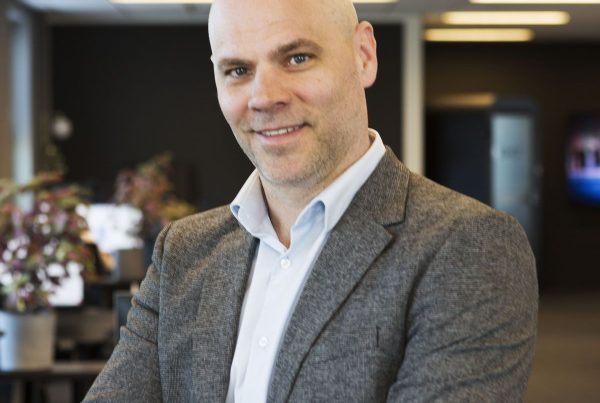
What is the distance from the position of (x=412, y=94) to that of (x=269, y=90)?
34.9 ft

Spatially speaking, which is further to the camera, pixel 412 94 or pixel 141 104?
pixel 141 104

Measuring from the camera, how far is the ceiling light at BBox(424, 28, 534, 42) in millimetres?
13023

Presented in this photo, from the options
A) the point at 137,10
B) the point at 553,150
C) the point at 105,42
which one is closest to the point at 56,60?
the point at 105,42

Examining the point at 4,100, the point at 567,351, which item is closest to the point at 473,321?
the point at 567,351

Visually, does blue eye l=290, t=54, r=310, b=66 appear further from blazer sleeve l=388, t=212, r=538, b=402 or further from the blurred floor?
the blurred floor

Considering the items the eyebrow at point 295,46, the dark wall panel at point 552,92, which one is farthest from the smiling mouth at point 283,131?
the dark wall panel at point 552,92

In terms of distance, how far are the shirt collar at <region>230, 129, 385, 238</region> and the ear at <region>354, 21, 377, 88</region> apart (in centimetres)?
9

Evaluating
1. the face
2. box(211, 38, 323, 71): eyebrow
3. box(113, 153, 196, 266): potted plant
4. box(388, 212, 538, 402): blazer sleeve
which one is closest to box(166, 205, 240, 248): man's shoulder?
the face

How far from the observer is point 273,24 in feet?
4.84

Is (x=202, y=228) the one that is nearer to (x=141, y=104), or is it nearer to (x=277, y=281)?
(x=277, y=281)

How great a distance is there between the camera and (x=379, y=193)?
1542mm

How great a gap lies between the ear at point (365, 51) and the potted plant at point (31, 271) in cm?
283

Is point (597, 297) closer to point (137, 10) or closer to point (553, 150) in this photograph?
Answer: point (553, 150)

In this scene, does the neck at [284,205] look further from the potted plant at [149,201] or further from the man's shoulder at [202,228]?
the potted plant at [149,201]
